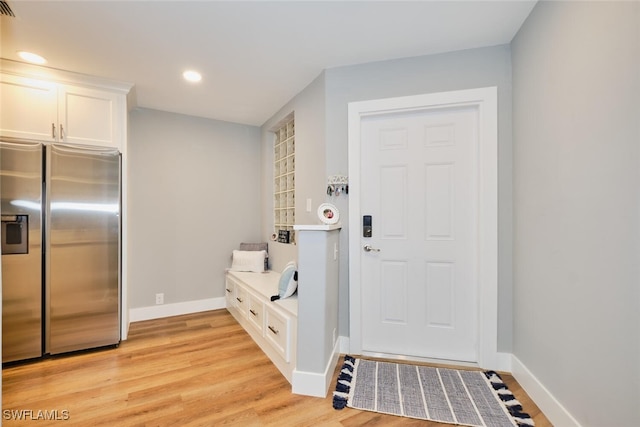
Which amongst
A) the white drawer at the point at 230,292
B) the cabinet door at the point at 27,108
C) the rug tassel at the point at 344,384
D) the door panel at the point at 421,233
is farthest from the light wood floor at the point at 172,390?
the cabinet door at the point at 27,108

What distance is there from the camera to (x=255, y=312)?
2619 millimetres

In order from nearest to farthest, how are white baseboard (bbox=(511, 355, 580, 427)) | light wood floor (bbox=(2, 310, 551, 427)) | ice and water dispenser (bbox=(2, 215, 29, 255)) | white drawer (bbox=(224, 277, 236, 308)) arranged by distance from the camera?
1. white baseboard (bbox=(511, 355, 580, 427))
2. light wood floor (bbox=(2, 310, 551, 427))
3. ice and water dispenser (bbox=(2, 215, 29, 255))
4. white drawer (bbox=(224, 277, 236, 308))

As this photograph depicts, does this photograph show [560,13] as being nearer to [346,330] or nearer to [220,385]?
[346,330]

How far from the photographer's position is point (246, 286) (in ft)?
9.53

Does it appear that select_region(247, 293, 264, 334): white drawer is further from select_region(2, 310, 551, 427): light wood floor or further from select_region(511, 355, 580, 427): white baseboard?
select_region(511, 355, 580, 427): white baseboard

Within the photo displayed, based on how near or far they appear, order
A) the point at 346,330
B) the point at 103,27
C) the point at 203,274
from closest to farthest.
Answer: the point at 103,27
the point at 346,330
the point at 203,274

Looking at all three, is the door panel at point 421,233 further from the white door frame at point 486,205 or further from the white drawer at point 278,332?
the white drawer at point 278,332

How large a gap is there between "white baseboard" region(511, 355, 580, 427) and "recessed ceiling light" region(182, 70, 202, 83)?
136 inches

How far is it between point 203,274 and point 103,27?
2.61 m

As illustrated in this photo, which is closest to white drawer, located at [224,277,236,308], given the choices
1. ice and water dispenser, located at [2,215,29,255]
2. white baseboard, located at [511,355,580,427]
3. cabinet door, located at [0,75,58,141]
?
ice and water dispenser, located at [2,215,29,255]

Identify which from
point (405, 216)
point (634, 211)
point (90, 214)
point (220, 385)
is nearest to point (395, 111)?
point (405, 216)

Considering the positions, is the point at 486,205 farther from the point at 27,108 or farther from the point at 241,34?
the point at 27,108

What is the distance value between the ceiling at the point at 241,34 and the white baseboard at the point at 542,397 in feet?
7.69

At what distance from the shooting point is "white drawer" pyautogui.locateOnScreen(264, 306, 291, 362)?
201cm
